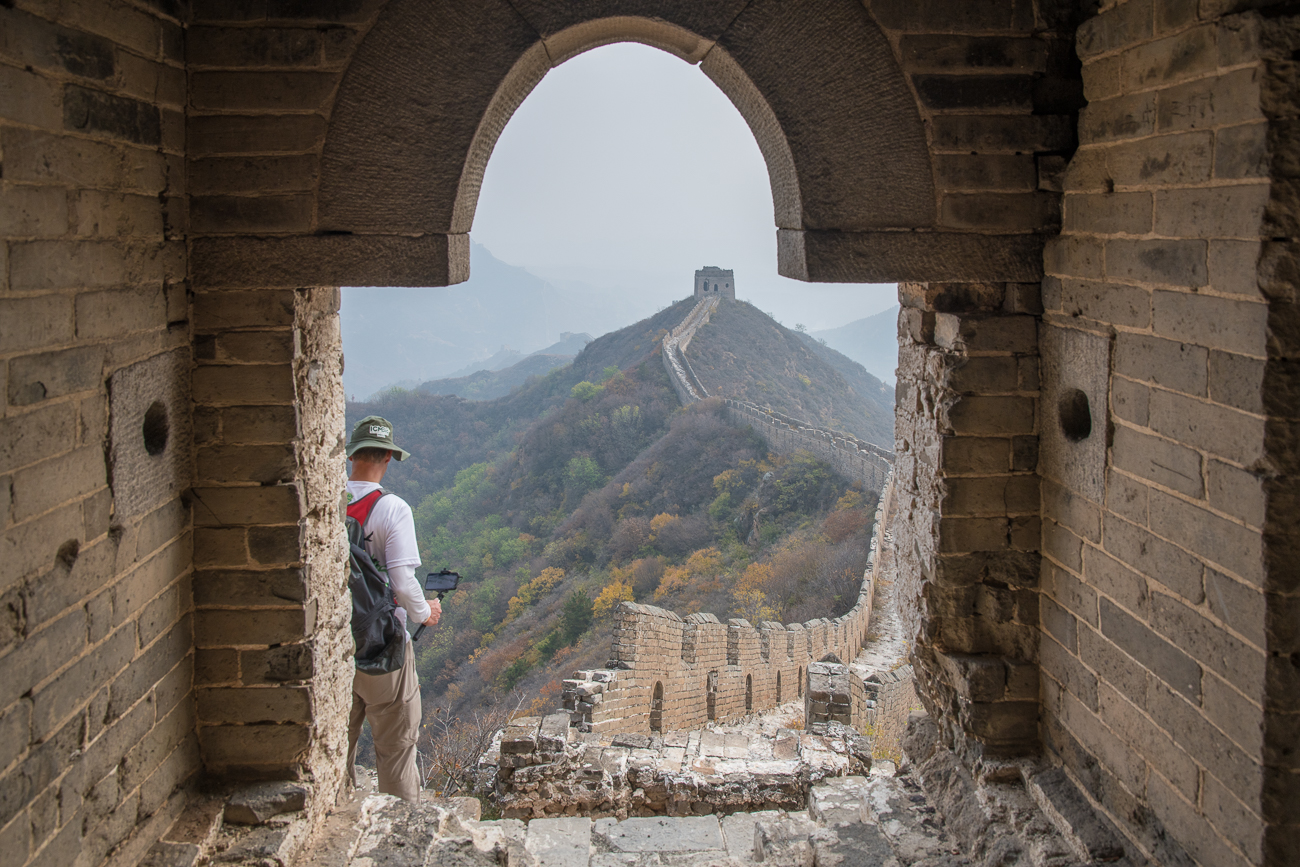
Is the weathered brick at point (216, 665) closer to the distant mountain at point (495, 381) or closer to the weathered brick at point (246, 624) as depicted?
the weathered brick at point (246, 624)

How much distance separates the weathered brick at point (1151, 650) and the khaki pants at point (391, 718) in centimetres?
269

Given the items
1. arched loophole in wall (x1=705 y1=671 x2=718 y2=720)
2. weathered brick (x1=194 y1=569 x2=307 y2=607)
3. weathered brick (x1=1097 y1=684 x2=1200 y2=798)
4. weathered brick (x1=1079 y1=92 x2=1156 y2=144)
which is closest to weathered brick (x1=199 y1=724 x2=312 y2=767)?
weathered brick (x1=194 y1=569 x2=307 y2=607)

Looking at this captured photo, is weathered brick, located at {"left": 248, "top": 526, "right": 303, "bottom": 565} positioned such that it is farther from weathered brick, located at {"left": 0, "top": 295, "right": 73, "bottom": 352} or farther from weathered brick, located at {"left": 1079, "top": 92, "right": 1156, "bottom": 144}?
weathered brick, located at {"left": 1079, "top": 92, "right": 1156, "bottom": 144}

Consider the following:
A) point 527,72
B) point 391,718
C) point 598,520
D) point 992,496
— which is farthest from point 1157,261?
point 598,520

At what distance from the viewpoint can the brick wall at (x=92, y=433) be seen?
1.98 metres

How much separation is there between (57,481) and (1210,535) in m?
2.75

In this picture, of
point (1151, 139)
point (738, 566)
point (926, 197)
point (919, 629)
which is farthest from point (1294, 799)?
point (738, 566)

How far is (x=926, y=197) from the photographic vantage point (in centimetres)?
284

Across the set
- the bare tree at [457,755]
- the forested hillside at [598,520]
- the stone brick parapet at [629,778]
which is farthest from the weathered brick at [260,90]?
the forested hillside at [598,520]

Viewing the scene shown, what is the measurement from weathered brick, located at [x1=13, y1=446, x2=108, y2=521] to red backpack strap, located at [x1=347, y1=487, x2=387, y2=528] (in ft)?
4.86

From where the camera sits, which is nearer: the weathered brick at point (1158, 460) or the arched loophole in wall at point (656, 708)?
the weathered brick at point (1158, 460)

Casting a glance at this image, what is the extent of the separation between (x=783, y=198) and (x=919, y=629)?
5.28 feet

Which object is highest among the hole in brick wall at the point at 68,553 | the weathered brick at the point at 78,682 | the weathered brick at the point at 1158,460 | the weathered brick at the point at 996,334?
the weathered brick at the point at 996,334

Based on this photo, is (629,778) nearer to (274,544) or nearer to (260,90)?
(274,544)
